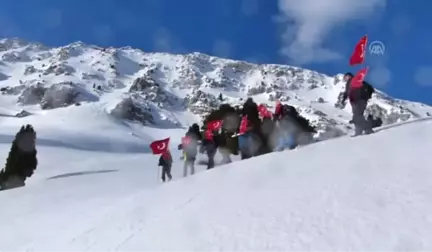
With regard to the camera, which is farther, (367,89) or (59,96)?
(59,96)

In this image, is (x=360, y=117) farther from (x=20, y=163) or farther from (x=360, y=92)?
(x=20, y=163)

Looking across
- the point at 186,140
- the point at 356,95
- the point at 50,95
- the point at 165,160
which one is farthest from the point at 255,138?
the point at 50,95

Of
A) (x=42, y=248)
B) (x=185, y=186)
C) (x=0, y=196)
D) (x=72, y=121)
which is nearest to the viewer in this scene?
(x=42, y=248)

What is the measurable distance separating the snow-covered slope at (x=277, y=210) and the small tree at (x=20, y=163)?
13.6 m

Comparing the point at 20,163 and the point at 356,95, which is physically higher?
the point at 356,95

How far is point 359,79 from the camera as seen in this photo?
52.9ft

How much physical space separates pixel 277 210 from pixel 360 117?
7539mm

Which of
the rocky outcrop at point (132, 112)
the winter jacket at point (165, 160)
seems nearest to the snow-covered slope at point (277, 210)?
the winter jacket at point (165, 160)

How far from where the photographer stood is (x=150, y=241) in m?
10.1

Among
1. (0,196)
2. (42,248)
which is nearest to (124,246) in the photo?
(42,248)

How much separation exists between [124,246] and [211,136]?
11.8 metres

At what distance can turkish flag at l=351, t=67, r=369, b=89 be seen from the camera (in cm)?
1605

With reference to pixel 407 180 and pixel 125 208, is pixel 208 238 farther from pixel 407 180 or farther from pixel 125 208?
pixel 125 208

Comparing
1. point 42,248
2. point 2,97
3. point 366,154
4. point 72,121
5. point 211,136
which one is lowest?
point 42,248
